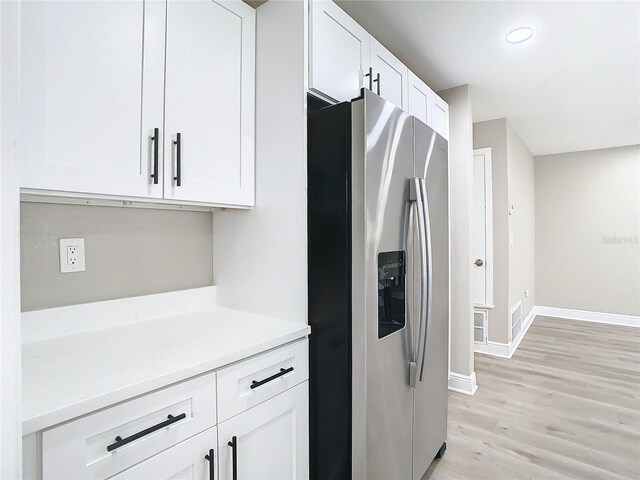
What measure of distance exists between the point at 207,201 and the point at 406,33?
1616 mm

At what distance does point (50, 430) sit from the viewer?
2.54 feet

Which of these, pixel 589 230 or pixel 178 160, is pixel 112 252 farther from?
pixel 589 230

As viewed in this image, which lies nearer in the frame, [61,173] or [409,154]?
[61,173]

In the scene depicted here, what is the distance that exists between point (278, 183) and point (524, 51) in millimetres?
1969

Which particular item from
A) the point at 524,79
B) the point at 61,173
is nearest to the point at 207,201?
the point at 61,173

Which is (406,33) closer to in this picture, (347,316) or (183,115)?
(183,115)

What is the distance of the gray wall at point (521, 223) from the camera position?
391 cm

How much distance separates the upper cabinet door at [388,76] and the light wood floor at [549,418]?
2.08 m

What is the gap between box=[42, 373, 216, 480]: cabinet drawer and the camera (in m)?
0.79

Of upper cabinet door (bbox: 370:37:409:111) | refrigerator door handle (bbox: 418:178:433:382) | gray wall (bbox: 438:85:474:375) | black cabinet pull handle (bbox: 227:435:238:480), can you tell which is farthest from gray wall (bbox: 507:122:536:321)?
black cabinet pull handle (bbox: 227:435:238:480)

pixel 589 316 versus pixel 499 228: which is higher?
pixel 499 228

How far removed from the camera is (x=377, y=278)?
1352 millimetres

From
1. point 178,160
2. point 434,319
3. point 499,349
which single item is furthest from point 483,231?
point 178,160

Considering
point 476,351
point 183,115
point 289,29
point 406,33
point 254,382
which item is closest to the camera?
point 254,382
